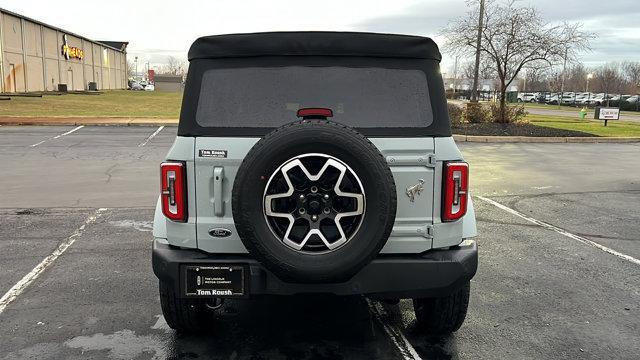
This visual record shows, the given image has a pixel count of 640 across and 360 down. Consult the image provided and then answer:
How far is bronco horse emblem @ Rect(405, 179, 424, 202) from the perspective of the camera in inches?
123

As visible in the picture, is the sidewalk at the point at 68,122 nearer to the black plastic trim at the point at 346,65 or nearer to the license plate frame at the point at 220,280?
the black plastic trim at the point at 346,65

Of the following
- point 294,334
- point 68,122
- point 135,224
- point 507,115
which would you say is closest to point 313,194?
point 294,334

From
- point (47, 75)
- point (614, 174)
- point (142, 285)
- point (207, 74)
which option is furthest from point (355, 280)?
point (47, 75)

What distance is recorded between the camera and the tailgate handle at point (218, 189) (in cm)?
305

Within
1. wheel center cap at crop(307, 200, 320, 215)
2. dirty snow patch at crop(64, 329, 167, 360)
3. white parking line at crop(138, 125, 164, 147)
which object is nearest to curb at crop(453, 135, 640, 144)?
white parking line at crop(138, 125, 164, 147)

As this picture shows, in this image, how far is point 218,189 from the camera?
3.06 meters

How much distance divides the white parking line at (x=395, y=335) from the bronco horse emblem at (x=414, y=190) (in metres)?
1.10

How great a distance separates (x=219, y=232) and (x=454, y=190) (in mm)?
1458

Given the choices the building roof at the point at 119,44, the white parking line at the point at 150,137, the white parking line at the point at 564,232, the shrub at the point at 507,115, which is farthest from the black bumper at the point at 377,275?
the building roof at the point at 119,44

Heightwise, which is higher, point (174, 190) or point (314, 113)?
point (314, 113)

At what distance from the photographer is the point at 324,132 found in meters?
2.76

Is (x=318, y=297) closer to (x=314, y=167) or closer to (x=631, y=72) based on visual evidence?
(x=314, y=167)

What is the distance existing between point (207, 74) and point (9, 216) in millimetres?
5507

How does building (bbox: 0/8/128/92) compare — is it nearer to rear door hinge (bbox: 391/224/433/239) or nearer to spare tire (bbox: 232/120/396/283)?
spare tire (bbox: 232/120/396/283)
